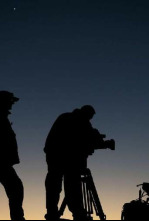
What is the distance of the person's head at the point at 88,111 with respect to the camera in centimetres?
728

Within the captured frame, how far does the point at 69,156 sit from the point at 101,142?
2.51ft

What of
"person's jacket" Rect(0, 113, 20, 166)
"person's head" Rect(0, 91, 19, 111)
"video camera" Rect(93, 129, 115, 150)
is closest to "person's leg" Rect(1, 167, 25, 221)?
"person's jacket" Rect(0, 113, 20, 166)

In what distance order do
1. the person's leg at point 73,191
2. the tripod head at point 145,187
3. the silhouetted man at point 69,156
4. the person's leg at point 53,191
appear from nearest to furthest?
the person's leg at point 53,191 → the silhouetted man at point 69,156 → the person's leg at point 73,191 → the tripod head at point 145,187

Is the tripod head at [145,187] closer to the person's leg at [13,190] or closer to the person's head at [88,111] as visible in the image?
the person's head at [88,111]

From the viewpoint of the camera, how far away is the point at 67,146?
7188 mm

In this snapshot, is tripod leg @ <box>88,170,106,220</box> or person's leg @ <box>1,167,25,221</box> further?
tripod leg @ <box>88,170,106,220</box>

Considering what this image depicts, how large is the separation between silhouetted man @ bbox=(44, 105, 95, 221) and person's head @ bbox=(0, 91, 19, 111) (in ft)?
4.55

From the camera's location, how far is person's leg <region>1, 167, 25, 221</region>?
5512 mm

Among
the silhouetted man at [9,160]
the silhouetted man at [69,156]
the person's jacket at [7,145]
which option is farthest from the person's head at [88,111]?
the person's jacket at [7,145]

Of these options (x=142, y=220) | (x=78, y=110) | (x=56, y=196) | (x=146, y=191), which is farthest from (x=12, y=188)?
(x=146, y=191)

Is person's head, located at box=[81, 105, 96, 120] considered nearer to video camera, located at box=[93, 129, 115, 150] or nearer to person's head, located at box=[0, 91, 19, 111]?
video camera, located at box=[93, 129, 115, 150]

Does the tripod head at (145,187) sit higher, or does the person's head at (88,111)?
the person's head at (88,111)

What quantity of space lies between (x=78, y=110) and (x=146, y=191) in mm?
4672

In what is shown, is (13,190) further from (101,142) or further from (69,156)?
(101,142)
